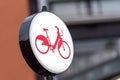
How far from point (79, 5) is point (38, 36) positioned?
3314mm

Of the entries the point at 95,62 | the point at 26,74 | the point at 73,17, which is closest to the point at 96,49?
the point at 95,62

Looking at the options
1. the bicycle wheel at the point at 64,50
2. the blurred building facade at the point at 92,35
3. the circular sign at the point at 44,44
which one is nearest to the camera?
the circular sign at the point at 44,44

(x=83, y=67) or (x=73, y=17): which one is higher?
(x=73, y=17)

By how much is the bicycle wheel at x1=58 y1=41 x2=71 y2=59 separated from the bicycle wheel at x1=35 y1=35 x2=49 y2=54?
0.15 m

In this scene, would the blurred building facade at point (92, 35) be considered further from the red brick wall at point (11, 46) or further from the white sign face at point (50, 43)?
the white sign face at point (50, 43)

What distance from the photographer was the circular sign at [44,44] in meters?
2.90

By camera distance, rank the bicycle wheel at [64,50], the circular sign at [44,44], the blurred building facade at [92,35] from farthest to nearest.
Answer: the blurred building facade at [92,35]
the bicycle wheel at [64,50]
the circular sign at [44,44]

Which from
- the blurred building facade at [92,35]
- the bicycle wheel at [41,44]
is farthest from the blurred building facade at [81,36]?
the bicycle wheel at [41,44]

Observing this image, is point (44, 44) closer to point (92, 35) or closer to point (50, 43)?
point (50, 43)

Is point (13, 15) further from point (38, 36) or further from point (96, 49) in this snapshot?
point (38, 36)

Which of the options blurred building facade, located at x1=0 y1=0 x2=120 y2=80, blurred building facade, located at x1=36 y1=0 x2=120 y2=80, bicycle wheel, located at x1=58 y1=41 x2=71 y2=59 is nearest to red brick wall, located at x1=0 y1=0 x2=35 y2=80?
blurred building facade, located at x1=0 y1=0 x2=120 y2=80

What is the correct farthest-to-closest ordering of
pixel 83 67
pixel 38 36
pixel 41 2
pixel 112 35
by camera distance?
pixel 112 35 → pixel 83 67 → pixel 41 2 → pixel 38 36

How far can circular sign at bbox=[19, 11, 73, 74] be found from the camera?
114 inches

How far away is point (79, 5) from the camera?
6234 mm
